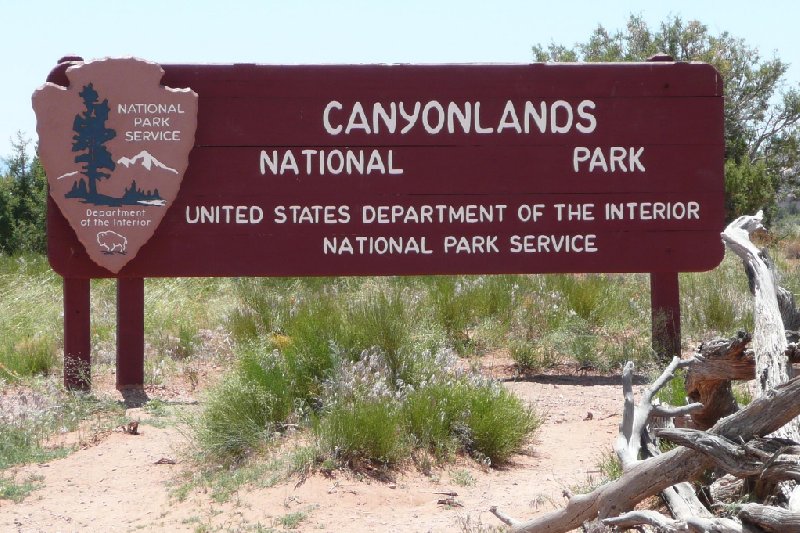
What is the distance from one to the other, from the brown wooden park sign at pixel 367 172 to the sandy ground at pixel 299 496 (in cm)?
192

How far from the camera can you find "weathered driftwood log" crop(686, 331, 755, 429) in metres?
4.68

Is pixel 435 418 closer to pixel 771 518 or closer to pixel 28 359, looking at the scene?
pixel 771 518

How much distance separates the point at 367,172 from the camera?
805 cm

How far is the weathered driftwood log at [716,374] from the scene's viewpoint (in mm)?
4676

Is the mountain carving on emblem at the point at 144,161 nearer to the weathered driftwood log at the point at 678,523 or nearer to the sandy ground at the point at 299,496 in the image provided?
the sandy ground at the point at 299,496

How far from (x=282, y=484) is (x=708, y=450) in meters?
2.62

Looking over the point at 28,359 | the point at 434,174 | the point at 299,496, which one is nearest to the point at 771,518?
the point at 299,496

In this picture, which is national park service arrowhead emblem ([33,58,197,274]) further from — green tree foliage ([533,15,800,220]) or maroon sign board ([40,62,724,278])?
green tree foliage ([533,15,800,220])

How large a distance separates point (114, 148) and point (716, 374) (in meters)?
4.93

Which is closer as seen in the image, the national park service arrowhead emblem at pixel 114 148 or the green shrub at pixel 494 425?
the green shrub at pixel 494 425

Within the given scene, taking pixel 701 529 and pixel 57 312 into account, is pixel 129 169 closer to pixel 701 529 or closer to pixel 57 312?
pixel 57 312

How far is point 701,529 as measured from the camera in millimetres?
3299

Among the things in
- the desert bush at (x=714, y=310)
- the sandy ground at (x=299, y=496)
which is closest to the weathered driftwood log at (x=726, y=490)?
the sandy ground at (x=299, y=496)

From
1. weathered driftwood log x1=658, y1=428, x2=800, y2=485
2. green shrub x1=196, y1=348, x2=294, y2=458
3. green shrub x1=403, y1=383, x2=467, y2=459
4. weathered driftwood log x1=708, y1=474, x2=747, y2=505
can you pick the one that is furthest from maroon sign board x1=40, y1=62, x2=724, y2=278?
weathered driftwood log x1=658, y1=428, x2=800, y2=485
